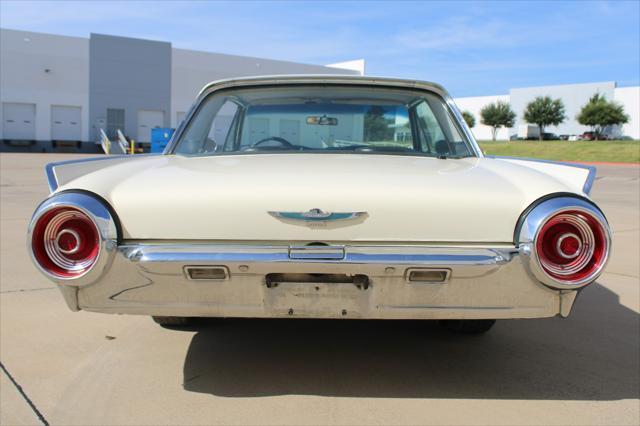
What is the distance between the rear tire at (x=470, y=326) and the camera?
335 centimetres

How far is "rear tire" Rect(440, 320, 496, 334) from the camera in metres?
3.35

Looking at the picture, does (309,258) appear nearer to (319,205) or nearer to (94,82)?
(319,205)

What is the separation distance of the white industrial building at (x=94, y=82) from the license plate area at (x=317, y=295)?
115ft

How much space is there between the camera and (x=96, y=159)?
9.04 ft

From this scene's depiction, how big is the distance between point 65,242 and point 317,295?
0.97 meters

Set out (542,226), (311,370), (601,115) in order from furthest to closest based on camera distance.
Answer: (601,115), (311,370), (542,226)

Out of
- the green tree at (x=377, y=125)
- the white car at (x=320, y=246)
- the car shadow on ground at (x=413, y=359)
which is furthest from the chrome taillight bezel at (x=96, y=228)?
the green tree at (x=377, y=125)

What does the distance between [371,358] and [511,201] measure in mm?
1240

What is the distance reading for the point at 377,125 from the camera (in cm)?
341

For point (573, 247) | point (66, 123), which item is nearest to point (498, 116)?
point (66, 123)

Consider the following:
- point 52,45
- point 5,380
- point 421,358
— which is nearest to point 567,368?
point 421,358

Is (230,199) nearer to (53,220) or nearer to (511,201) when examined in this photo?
(53,220)

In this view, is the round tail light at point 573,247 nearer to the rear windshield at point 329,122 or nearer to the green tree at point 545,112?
the rear windshield at point 329,122

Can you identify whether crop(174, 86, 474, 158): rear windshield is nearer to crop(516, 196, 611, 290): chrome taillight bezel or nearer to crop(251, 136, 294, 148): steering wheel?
crop(251, 136, 294, 148): steering wheel
